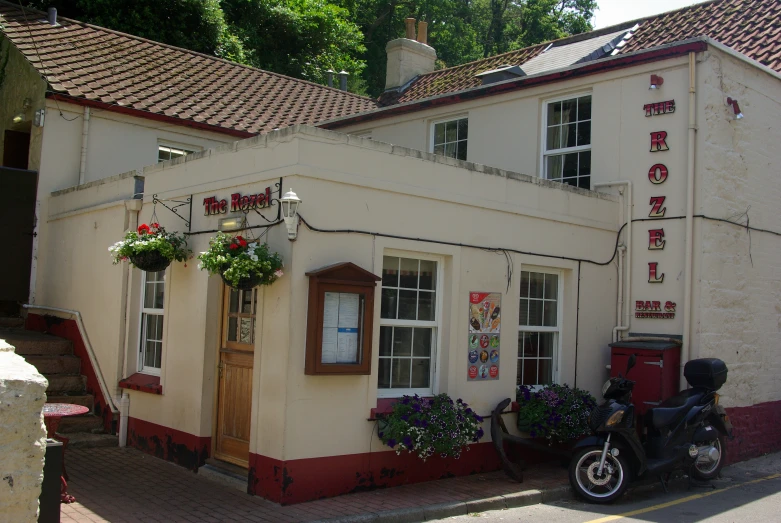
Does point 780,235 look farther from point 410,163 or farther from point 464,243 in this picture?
point 410,163

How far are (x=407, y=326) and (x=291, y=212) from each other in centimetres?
210

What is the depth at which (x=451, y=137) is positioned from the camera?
1420 cm

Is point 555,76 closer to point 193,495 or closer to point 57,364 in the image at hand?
point 193,495

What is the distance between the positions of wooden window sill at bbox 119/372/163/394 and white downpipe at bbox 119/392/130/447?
178 mm

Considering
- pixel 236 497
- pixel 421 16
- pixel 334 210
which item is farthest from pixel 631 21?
pixel 421 16

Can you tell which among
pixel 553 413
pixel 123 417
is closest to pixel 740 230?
pixel 553 413

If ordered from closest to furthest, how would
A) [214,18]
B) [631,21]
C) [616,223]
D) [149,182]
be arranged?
[149,182] < [616,223] < [631,21] < [214,18]

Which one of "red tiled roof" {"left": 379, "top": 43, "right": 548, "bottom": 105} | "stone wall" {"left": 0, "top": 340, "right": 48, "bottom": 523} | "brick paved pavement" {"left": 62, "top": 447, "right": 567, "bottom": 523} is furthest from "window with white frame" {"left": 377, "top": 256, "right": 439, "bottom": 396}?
"red tiled roof" {"left": 379, "top": 43, "right": 548, "bottom": 105}

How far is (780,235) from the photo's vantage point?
12367 mm

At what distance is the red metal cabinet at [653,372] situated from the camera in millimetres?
10273

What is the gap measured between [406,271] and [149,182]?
3.95 m

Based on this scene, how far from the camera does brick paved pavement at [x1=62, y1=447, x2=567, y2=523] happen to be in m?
7.29

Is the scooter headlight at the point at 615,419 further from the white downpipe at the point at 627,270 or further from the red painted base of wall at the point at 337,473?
the white downpipe at the point at 627,270

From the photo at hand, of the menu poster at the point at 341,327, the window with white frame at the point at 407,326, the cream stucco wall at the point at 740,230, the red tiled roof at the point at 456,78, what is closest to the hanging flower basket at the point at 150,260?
the menu poster at the point at 341,327
